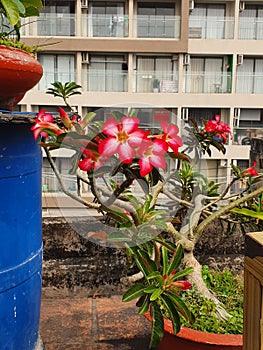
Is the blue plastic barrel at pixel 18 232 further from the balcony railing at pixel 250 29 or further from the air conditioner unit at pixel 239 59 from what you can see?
the balcony railing at pixel 250 29

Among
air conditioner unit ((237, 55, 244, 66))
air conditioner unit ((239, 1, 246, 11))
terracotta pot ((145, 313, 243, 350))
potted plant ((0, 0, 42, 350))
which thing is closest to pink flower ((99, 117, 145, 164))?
potted plant ((0, 0, 42, 350))

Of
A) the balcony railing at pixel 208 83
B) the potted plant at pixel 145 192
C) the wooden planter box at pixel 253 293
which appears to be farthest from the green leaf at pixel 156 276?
the balcony railing at pixel 208 83

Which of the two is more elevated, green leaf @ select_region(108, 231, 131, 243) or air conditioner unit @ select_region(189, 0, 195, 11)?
air conditioner unit @ select_region(189, 0, 195, 11)

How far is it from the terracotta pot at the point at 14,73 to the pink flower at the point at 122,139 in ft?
1.07

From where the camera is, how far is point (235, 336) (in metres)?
1.13

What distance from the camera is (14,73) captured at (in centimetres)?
96

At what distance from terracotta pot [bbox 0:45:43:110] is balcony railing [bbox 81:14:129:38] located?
10308 mm

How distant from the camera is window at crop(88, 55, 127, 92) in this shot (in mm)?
10672

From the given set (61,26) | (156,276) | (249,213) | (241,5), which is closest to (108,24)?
(61,26)

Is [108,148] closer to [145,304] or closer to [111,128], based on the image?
[111,128]

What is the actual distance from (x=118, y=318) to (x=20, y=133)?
0.85 metres

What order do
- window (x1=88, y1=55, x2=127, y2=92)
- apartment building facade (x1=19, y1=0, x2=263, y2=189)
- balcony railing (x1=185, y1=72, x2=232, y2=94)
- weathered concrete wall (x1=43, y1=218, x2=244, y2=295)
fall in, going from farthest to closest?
balcony railing (x1=185, y1=72, x2=232, y2=94), window (x1=88, y1=55, x2=127, y2=92), apartment building facade (x1=19, y1=0, x2=263, y2=189), weathered concrete wall (x1=43, y1=218, x2=244, y2=295)

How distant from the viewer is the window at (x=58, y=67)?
10820 millimetres

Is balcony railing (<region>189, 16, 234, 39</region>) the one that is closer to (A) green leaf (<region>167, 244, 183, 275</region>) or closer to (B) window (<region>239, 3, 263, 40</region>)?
(B) window (<region>239, 3, 263, 40</region>)
